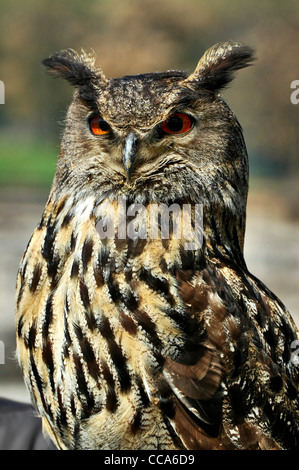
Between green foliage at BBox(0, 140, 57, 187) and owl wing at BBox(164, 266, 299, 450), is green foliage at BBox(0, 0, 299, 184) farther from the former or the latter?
owl wing at BBox(164, 266, 299, 450)

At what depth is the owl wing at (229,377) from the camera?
773mm

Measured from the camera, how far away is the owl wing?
77cm

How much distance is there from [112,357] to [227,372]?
0.20 metres

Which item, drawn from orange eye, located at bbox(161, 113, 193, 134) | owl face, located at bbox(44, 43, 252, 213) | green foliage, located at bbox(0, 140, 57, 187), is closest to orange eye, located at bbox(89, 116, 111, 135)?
→ owl face, located at bbox(44, 43, 252, 213)

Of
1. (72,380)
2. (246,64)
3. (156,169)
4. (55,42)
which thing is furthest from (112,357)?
(55,42)

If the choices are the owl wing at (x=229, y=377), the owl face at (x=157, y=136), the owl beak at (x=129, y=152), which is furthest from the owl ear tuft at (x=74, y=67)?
the owl wing at (x=229, y=377)

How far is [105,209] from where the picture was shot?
2.81 feet

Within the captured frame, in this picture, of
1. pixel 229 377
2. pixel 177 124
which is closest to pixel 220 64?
pixel 177 124

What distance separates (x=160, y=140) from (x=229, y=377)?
0.43 metres

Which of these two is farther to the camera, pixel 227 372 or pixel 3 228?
pixel 3 228

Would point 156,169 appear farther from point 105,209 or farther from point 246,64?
point 246,64

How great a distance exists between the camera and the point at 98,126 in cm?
87
